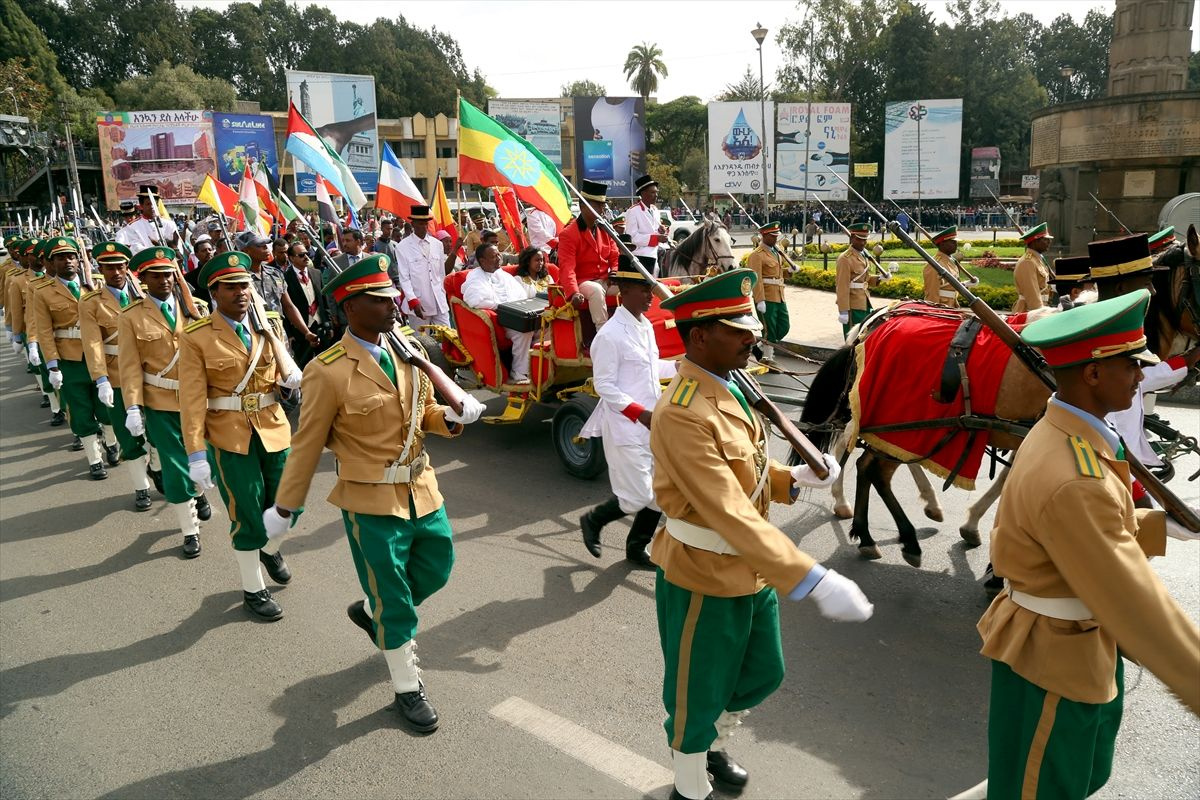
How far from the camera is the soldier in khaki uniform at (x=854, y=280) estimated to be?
36.6 ft

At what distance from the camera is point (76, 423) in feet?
27.0

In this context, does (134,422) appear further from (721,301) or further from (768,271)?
(768,271)

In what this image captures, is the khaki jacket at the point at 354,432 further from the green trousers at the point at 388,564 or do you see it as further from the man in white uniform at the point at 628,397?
the man in white uniform at the point at 628,397

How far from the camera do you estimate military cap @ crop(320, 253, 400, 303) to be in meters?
3.86

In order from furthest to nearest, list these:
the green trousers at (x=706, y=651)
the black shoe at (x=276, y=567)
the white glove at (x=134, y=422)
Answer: the white glove at (x=134, y=422), the black shoe at (x=276, y=567), the green trousers at (x=706, y=651)

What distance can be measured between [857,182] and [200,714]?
55795 millimetres

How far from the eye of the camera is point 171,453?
627 centimetres

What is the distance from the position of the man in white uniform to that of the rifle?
166 centimetres

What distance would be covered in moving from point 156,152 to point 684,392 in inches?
1940

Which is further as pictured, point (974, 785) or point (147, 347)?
point (147, 347)

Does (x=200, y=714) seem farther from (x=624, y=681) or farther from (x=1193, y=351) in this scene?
(x=1193, y=351)

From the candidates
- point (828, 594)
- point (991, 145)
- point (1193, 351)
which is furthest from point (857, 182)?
point (828, 594)

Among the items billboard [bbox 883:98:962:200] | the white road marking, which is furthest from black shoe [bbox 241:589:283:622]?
billboard [bbox 883:98:962:200]

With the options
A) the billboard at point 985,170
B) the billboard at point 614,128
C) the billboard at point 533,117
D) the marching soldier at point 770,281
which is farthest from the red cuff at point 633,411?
the billboard at point 985,170
